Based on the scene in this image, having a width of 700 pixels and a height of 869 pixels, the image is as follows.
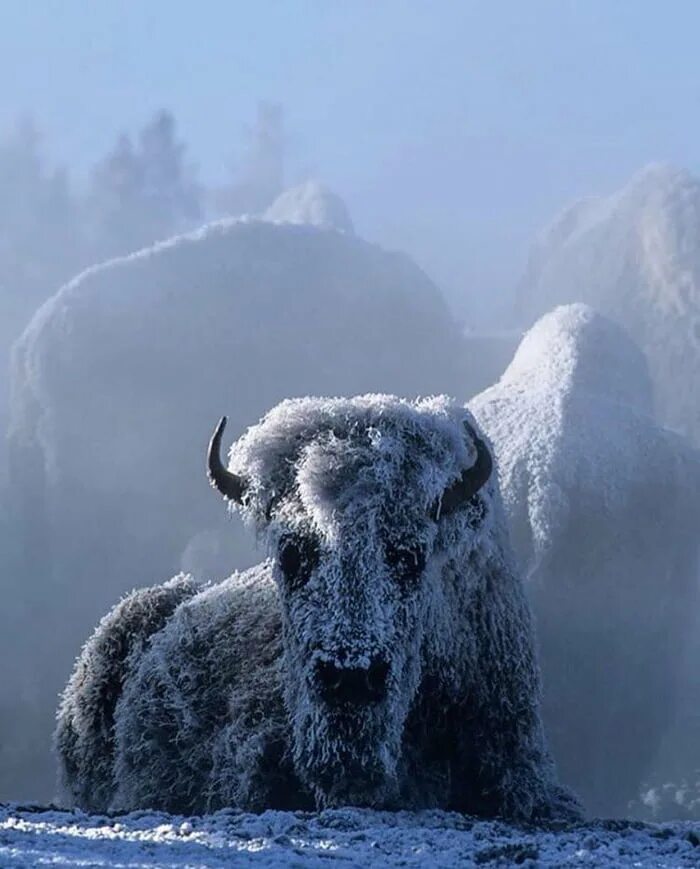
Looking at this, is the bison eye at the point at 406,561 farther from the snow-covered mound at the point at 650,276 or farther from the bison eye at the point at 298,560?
the snow-covered mound at the point at 650,276

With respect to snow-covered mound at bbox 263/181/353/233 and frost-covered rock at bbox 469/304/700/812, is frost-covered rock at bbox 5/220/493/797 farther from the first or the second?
snow-covered mound at bbox 263/181/353/233

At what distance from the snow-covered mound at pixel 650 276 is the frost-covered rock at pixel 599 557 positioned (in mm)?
5468

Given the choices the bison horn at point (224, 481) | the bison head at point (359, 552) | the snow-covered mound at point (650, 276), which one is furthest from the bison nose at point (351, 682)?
the snow-covered mound at point (650, 276)

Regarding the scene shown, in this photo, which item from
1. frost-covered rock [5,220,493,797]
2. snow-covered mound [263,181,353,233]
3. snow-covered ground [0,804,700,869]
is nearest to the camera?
snow-covered ground [0,804,700,869]

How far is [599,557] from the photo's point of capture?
30.5 ft

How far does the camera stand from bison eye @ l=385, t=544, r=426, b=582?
13.2ft

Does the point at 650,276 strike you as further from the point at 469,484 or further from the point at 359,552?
the point at 359,552

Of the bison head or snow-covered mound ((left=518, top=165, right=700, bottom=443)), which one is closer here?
the bison head

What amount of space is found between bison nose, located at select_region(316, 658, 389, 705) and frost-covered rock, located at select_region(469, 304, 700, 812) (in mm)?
5117

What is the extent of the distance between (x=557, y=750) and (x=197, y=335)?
7431mm

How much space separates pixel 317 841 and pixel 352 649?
834 millimetres

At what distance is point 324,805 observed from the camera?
12.8 ft

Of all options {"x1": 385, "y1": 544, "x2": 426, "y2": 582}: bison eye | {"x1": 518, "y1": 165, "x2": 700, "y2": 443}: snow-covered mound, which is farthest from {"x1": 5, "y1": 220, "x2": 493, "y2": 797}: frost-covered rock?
{"x1": 385, "y1": 544, "x2": 426, "y2": 582}: bison eye

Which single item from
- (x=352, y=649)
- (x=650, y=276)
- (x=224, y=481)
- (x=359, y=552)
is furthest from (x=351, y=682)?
(x=650, y=276)
